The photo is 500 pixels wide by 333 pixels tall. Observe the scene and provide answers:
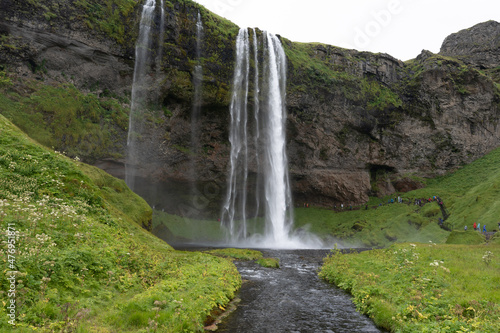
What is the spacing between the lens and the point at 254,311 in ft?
36.8

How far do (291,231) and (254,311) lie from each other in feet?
154

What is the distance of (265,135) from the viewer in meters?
52.4

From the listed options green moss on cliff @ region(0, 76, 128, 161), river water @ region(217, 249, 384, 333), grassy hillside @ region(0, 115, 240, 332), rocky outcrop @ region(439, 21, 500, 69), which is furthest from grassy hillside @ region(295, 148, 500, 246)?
green moss on cliff @ region(0, 76, 128, 161)

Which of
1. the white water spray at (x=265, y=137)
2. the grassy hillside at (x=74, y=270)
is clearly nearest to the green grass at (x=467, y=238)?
the white water spray at (x=265, y=137)

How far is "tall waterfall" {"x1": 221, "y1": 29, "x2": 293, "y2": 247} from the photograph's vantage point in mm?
50156

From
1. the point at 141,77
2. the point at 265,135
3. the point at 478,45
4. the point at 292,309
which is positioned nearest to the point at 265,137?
the point at 265,135

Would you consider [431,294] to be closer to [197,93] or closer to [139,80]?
[197,93]

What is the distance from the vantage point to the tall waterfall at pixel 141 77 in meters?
44.2

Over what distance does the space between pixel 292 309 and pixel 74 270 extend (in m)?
7.99

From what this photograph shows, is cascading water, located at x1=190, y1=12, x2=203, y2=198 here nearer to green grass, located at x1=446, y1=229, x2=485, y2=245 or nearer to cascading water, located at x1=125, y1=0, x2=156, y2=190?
cascading water, located at x1=125, y1=0, x2=156, y2=190

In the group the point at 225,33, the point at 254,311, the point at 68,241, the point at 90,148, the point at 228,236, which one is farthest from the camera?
the point at 228,236

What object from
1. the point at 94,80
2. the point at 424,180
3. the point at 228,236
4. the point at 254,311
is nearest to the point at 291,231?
the point at 228,236

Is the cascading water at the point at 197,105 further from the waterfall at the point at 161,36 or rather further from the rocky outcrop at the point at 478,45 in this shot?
the rocky outcrop at the point at 478,45

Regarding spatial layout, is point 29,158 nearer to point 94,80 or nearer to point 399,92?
point 94,80
